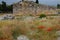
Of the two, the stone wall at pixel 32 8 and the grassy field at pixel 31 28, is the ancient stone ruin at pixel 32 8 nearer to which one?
the stone wall at pixel 32 8

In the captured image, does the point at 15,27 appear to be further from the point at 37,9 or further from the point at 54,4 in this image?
the point at 54,4

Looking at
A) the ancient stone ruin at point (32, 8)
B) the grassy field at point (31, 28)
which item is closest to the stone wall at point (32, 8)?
the ancient stone ruin at point (32, 8)

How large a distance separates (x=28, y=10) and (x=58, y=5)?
1.05 metres

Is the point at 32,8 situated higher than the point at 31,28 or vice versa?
the point at 32,8

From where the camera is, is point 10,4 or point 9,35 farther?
point 10,4

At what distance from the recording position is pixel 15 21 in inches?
257

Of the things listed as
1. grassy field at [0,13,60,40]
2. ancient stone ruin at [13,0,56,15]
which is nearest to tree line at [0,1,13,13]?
ancient stone ruin at [13,0,56,15]

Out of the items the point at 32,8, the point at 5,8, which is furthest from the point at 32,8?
the point at 5,8

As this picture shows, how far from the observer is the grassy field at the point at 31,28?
242 inches

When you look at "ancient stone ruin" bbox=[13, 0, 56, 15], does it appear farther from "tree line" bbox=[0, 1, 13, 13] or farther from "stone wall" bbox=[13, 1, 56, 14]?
"tree line" bbox=[0, 1, 13, 13]

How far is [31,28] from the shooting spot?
6.44 metres

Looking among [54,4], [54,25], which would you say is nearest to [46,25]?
[54,25]

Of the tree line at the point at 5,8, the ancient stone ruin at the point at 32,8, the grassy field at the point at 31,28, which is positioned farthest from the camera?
the ancient stone ruin at the point at 32,8

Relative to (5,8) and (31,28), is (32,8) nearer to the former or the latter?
(31,28)
